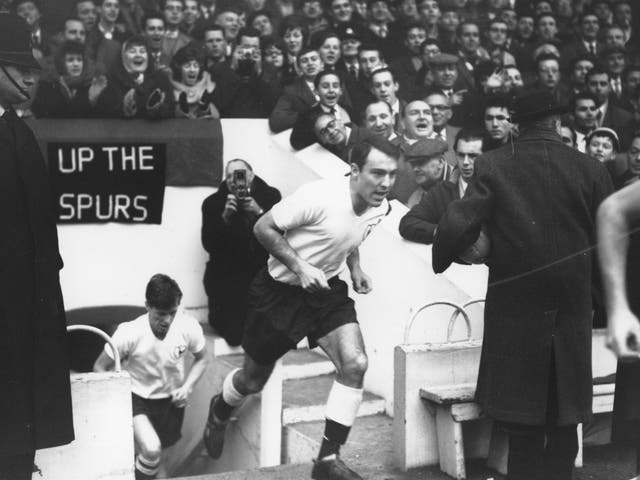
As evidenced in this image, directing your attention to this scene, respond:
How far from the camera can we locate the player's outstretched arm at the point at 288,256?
4.19 m

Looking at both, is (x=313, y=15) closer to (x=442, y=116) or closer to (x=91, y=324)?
(x=442, y=116)

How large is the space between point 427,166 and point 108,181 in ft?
6.23

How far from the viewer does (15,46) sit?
3.49 meters

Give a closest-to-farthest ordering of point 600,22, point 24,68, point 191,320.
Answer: point 24,68 < point 191,320 < point 600,22

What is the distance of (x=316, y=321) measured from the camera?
4.43 meters

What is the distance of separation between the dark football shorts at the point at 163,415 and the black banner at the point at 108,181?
1317 mm

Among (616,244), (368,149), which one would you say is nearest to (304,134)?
(368,149)

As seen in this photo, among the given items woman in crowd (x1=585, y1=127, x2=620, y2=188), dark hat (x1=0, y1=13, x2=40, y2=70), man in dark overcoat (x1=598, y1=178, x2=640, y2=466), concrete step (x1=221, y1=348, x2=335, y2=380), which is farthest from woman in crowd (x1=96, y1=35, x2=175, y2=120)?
man in dark overcoat (x1=598, y1=178, x2=640, y2=466)

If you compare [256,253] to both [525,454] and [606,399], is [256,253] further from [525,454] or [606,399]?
[525,454]

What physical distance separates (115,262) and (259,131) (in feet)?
3.97

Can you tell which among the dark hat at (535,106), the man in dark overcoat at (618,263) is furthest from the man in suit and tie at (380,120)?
the man in dark overcoat at (618,263)

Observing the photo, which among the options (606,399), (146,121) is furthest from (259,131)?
(606,399)

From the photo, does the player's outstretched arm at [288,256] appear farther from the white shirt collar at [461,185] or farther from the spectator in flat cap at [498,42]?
the spectator in flat cap at [498,42]

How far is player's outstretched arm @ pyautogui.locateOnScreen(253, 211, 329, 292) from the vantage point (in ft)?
13.8
